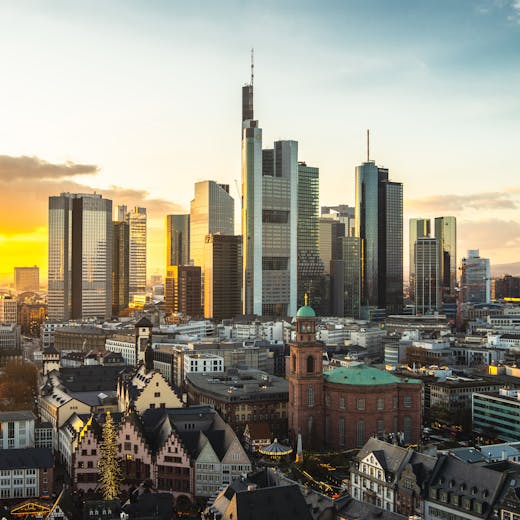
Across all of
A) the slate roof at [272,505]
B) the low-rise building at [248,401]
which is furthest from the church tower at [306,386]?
the slate roof at [272,505]

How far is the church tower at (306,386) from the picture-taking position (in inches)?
4195

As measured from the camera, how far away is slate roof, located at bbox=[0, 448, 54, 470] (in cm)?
8625

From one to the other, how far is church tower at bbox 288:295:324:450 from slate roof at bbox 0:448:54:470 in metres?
33.8

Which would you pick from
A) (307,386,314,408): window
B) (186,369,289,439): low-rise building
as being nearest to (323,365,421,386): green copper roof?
(307,386,314,408): window

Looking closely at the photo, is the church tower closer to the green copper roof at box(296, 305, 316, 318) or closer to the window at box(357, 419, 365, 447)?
the green copper roof at box(296, 305, 316, 318)

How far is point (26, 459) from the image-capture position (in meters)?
87.2

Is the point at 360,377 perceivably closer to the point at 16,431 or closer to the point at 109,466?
the point at 109,466

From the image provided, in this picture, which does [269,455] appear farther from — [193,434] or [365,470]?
[365,470]

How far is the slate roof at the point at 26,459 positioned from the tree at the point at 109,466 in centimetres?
593

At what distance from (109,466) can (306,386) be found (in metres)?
33.5

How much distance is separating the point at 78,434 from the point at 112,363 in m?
70.1

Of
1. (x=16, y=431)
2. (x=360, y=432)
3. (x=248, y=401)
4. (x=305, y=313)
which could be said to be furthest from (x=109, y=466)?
(x=305, y=313)

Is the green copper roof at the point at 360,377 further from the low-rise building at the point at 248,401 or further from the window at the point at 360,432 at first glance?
the low-rise building at the point at 248,401

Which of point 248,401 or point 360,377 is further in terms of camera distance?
point 248,401
